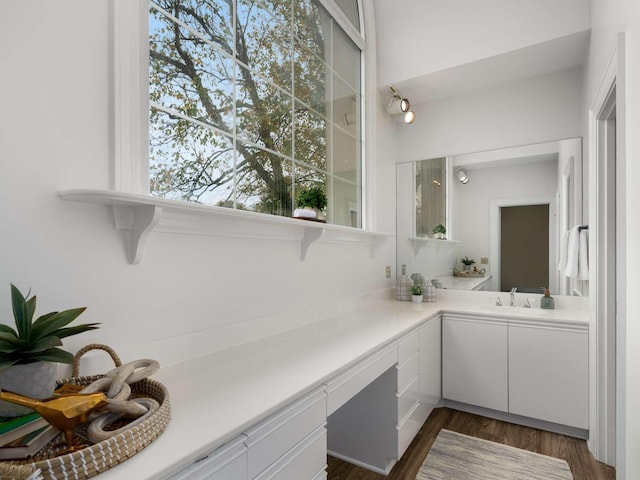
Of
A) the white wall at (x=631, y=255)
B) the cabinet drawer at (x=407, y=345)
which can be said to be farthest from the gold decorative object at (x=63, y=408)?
the white wall at (x=631, y=255)

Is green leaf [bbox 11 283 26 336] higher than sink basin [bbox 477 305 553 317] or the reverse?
higher

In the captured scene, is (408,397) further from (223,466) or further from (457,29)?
(457,29)

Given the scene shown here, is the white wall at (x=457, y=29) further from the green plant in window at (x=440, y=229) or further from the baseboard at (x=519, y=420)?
the baseboard at (x=519, y=420)

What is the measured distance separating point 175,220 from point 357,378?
950 millimetres

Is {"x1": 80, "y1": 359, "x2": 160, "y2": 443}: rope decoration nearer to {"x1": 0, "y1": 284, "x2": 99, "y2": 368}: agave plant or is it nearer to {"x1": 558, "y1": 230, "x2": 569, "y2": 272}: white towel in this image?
{"x1": 0, "y1": 284, "x2": 99, "y2": 368}: agave plant

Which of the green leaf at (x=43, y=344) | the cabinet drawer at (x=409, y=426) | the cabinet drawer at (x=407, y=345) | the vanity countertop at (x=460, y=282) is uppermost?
the green leaf at (x=43, y=344)

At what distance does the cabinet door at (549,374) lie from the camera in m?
2.22

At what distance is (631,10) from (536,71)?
1.45 meters

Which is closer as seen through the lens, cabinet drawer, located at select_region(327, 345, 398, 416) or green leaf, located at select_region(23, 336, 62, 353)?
green leaf, located at select_region(23, 336, 62, 353)

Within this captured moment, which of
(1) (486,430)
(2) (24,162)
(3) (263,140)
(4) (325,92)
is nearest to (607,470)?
(1) (486,430)

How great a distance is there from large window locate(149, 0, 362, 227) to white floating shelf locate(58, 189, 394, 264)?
0.12 metres

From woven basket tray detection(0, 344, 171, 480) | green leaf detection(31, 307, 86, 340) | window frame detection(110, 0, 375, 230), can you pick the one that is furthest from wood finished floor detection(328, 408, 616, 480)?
window frame detection(110, 0, 375, 230)

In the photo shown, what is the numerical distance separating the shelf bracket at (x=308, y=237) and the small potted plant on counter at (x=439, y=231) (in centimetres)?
150

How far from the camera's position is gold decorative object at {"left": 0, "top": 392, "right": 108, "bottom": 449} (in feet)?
2.35
